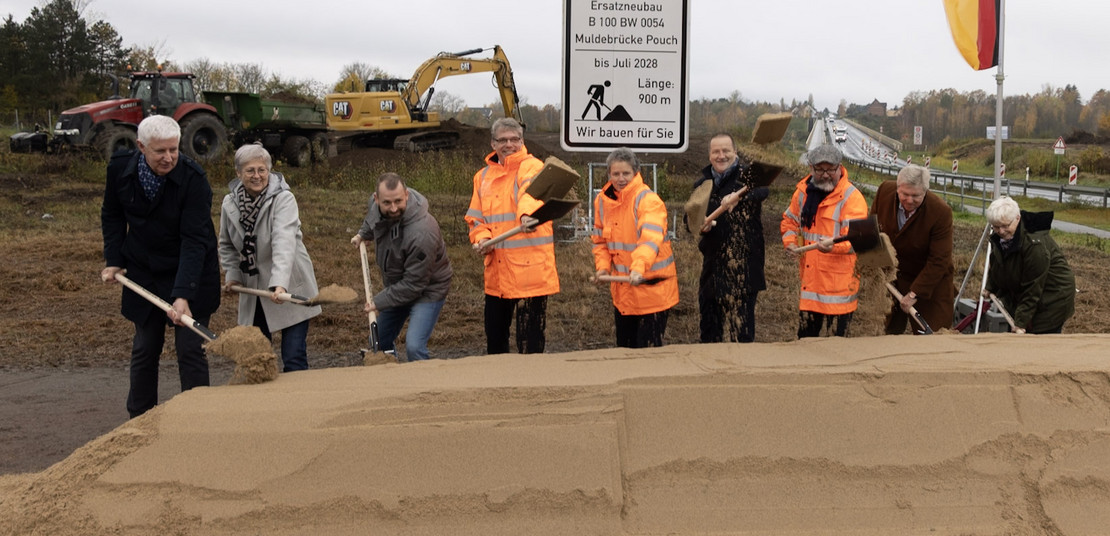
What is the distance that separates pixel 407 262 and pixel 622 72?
1.68m

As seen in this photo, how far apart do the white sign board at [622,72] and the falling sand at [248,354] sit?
Answer: 2.30 metres

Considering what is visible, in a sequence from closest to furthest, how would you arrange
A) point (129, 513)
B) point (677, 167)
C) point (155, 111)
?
point (129, 513)
point (155, 111)
point (677, 167)

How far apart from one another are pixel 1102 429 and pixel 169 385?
5.02 m

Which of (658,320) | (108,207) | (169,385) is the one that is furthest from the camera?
(169,385)

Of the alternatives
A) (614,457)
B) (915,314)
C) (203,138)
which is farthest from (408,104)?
(614,457)

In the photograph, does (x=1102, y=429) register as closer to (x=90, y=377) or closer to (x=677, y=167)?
(x=90, y=377)

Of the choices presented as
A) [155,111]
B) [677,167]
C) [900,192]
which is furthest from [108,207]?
[677,167]

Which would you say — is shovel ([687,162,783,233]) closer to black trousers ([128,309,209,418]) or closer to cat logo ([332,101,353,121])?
black trousers ([128,309,209,418])

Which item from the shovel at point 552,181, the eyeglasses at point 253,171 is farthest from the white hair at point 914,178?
the eyeglasses at point 253,171

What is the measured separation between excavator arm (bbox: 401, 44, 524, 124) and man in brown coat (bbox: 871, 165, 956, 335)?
16.7 metres

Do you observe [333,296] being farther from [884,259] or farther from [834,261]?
[884,259]

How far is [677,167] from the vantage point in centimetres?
2167

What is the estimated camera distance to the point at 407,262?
466cm

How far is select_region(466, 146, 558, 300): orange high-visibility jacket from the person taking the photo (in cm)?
493
